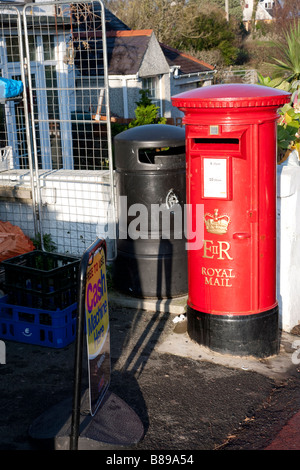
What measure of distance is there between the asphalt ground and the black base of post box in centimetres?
8

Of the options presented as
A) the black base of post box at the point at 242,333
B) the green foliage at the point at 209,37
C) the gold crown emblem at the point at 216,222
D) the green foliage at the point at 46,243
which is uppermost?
the green foliage at the point at 209,37

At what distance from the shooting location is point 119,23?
2138 centimetres

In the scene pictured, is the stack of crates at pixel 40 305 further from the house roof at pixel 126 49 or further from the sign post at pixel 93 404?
the house roof at pixel 126 49

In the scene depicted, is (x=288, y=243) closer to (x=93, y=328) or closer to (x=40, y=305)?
(x=40, y=305)

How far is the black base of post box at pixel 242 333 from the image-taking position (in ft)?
16.6

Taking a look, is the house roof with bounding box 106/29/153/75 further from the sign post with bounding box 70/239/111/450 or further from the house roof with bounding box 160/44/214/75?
the sign post with bounding box 70/239/111/450

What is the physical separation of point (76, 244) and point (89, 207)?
1.73 feet

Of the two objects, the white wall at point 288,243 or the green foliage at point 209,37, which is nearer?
the white wall at point 288,243

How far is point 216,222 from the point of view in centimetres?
497

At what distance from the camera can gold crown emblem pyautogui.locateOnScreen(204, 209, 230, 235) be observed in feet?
16.2

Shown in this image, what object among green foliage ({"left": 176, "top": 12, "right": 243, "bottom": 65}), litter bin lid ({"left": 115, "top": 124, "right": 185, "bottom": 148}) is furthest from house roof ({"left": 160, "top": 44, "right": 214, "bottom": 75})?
litter bin lid ({"left": 115, "top": 124, "right": 185, "bottom": 148})

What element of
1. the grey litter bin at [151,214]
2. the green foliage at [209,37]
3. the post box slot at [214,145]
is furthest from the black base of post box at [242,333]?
the green foliage at [209,37]

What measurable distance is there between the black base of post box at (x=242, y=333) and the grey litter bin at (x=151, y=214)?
99 centimetres

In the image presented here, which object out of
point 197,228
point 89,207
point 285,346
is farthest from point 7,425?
point 89,207
